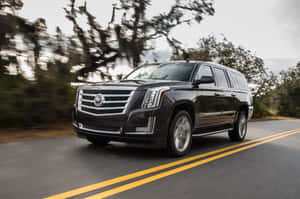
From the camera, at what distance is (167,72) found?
24.0 ft

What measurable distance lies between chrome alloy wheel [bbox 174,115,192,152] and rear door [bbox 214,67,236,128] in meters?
1.71

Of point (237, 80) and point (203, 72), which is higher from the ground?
point (203, 72)

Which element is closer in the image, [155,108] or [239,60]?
[155,108]

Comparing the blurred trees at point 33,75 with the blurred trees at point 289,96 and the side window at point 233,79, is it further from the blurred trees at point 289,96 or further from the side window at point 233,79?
the blurred trees at point 289,96

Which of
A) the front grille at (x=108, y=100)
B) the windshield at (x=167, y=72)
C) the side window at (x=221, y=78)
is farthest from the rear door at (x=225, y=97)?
the front grille at (x=108, y=100)

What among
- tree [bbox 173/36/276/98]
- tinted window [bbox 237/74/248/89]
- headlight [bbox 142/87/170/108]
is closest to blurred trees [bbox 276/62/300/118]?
tree [bbox 173/36/276/98]

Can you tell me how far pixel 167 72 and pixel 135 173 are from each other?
2.93 metres

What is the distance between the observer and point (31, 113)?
9078mm

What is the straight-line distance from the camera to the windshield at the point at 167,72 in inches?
280

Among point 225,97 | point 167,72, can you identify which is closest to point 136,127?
point 167,72

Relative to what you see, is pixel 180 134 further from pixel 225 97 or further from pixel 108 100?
pixel 225 97

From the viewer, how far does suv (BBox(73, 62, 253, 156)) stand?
19.1 feet

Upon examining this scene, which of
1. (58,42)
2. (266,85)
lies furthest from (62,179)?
(266,85)

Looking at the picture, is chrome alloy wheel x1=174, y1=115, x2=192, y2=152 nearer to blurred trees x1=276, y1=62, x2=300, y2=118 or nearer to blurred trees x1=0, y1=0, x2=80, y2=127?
blurred trees x1=0, y1=0, x2=80, y2=127
